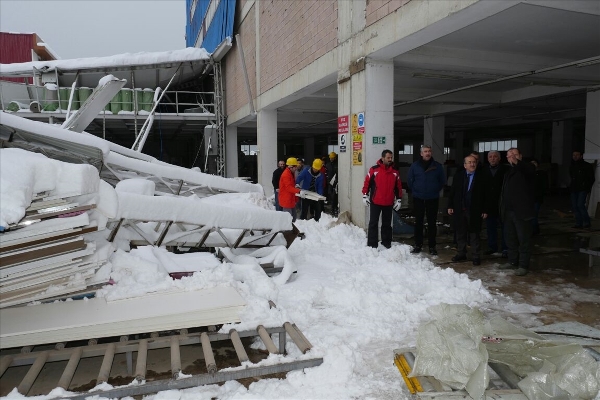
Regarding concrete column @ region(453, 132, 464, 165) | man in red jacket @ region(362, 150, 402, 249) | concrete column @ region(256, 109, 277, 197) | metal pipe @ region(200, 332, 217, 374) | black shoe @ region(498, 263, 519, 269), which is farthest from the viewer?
concrete column @ region(453, 132, 464, 165)

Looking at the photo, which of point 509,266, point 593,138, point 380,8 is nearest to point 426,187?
point 509,266

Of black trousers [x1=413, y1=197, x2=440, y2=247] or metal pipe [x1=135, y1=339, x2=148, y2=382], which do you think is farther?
black trousers [x1=413, y1=197, x2=440, y2=247]

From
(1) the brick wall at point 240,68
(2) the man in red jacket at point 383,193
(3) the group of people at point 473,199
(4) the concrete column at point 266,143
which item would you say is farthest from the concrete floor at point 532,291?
(1) the brick wall at point 240,68

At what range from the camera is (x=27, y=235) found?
341cm

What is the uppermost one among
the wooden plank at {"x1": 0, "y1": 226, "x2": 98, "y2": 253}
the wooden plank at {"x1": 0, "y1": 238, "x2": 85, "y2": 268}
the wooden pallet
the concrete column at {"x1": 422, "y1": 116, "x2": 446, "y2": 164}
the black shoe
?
the concrete column at {"x1": 422, "y1": 116, "x2": 446, "y2": 164}

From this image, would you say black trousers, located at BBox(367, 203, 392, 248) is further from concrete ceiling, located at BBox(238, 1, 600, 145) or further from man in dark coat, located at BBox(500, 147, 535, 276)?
concrete ceiling, located at BBox(238, 1, 600, 145)

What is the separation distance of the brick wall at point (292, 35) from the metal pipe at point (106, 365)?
25.2 feet

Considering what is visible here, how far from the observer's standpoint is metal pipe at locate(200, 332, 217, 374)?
10.2ft

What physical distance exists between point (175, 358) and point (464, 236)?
5.26 meters

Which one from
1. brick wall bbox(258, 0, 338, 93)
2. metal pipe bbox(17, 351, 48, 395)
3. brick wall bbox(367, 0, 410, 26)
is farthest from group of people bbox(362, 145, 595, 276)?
metal pipe bbox(17, 351, 48, 395)

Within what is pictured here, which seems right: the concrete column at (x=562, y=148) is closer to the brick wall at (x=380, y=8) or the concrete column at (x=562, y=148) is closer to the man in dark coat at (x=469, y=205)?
the man in dark coat at (x=469, y=205)

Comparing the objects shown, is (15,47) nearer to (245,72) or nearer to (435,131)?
(245,72)

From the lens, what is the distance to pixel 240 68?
17.3m

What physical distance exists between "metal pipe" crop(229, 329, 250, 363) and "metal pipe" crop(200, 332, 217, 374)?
0.66 ft
